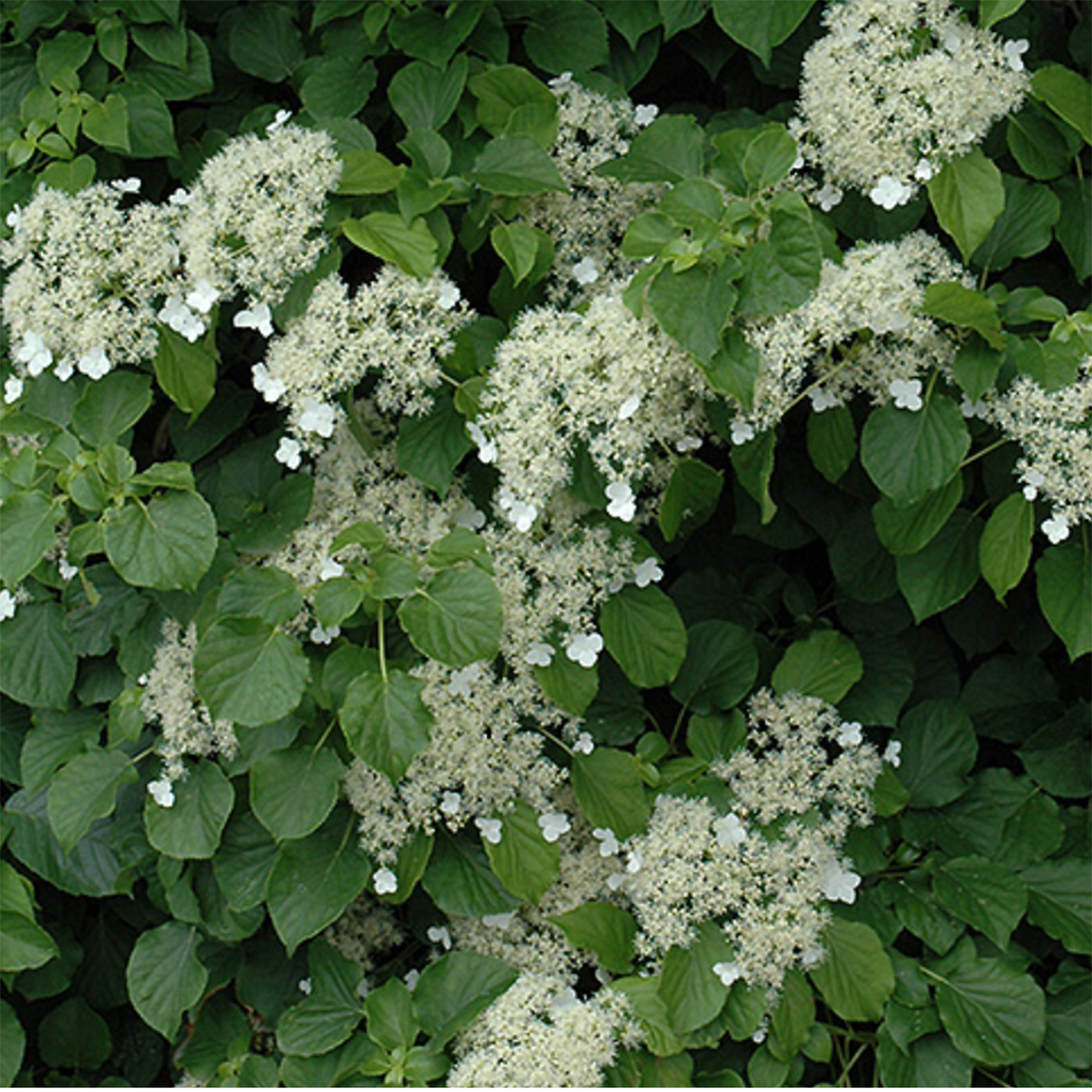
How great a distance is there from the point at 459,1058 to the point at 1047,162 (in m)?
1.54

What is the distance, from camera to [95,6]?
227 cm

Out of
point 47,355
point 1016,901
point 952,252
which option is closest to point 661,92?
point 952,252

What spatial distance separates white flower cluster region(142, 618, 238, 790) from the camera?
6.68 ft

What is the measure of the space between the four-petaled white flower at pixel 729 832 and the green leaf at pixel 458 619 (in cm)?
50

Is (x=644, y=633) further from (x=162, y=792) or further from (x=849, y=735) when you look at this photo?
(x=162, y=792)

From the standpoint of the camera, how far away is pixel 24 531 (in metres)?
1.87

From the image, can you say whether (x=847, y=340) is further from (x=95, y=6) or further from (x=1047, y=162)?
(x=95, y=6)

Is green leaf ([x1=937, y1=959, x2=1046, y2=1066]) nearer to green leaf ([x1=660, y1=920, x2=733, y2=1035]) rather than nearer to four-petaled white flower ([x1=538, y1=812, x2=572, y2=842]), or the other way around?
green leaf ([x1=660, y1=920, x2=733, y2=1035])

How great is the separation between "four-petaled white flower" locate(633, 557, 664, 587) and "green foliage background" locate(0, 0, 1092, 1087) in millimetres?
57

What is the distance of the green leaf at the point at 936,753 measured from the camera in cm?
217

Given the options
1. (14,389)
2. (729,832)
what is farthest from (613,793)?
(14,389)

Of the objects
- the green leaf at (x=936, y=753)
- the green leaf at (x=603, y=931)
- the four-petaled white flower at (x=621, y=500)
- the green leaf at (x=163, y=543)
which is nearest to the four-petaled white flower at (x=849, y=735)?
the green leaf at (x=936, y=753)

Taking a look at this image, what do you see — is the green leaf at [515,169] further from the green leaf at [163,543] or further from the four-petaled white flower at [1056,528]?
the four-petaled white flower at [1056,528]

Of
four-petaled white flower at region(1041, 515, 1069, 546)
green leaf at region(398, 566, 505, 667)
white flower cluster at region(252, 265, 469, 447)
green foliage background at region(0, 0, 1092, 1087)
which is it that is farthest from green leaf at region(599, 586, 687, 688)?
four-petaled white flower at region(1041, 515, 1069, 546)
